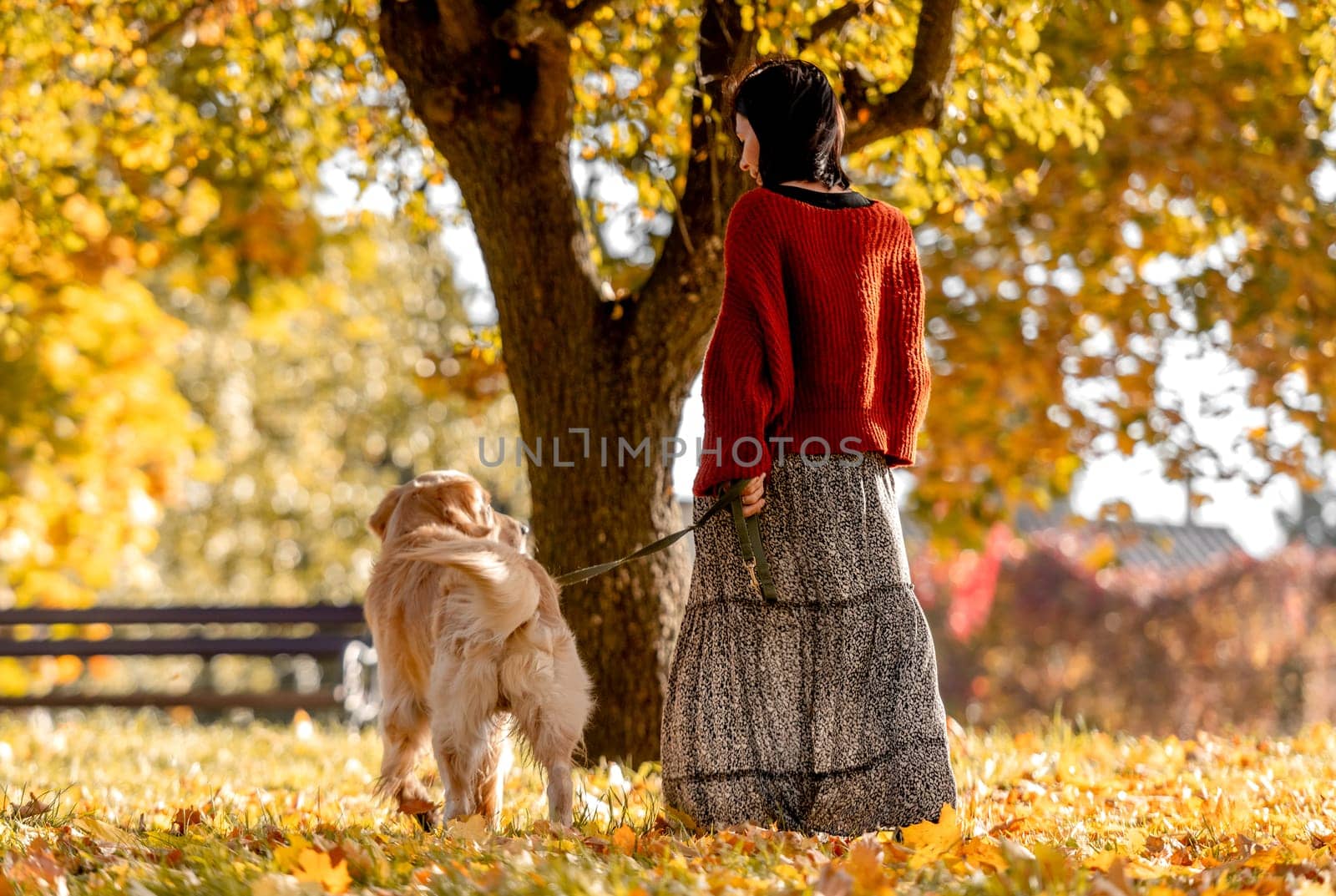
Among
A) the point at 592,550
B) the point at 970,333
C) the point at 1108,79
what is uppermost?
the point at 1108,79

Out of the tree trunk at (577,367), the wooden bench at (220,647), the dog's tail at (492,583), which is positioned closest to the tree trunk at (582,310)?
the tree trunk at (577,367)

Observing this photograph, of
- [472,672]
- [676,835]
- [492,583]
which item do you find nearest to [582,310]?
[492,583]

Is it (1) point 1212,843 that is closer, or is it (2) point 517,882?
(2) point 517,882

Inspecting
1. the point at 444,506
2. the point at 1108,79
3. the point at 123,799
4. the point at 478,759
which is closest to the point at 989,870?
the point at 478,759

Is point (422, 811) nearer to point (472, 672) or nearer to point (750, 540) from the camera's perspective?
point (472, 672)

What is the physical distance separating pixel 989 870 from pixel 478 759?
1.50m

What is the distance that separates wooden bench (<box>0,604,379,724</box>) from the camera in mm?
9430

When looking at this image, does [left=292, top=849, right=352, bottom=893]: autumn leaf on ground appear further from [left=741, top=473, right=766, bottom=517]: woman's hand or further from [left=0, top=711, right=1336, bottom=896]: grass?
[left=741, top=473, right=766, bottom=517]: woman's hand

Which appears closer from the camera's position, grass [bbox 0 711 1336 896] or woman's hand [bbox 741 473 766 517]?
grass [bbox 0 711 1336 896]

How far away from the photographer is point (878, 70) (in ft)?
17.7

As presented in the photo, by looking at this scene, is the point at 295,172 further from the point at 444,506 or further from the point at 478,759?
the point at 478,759

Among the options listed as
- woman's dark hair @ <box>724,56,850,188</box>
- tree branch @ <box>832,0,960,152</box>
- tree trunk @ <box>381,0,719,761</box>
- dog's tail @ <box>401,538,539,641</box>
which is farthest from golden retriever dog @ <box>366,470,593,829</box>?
tree branch @ <box>832,0,960,152</box>

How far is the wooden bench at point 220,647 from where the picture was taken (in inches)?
371

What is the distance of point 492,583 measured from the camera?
365 centimetres
